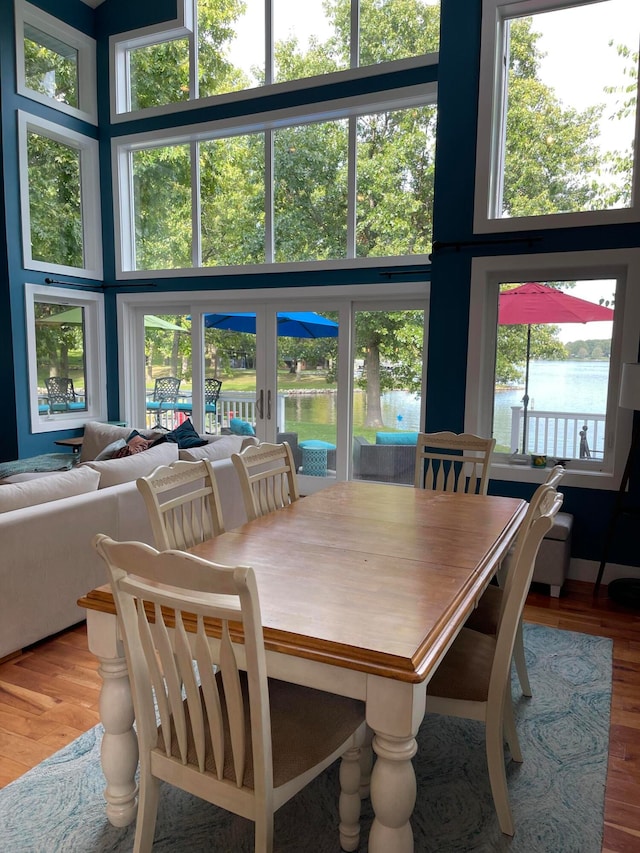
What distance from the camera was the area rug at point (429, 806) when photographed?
1.80 m

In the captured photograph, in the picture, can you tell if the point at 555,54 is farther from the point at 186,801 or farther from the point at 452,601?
the point at 186,801

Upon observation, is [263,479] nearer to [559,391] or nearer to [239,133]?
[559,391]

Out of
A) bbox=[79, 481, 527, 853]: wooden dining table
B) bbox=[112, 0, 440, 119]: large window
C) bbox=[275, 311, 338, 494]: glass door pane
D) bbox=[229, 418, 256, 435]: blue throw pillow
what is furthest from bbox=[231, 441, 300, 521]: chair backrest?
bbox=[112, 0, 440, 119]: large window

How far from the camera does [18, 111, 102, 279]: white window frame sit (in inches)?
232

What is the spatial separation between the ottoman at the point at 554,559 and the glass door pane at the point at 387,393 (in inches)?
72.9

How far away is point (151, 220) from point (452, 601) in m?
6.26

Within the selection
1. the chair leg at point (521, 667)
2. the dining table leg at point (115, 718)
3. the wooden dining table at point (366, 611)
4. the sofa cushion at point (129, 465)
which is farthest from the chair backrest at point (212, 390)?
the dining table leg at point (115, 718)

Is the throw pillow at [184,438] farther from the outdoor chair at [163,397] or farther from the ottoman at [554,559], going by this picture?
the ottoman at [554,559]

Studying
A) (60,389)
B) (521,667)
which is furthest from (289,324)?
(521,667)

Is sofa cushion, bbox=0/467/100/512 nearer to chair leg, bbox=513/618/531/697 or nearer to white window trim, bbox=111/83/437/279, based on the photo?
chair leg, bbox=513/618/531/697

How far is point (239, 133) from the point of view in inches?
240

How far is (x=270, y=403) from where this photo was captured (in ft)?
20.3

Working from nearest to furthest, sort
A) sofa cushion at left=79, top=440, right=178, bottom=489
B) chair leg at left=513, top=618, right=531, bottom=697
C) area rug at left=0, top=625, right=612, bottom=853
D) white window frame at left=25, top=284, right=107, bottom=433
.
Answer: area rug at left=0, top=625, right=612, bottom=853
chair leg at left=513, top=618, right=531, bottom=697
sofa cushion at left=79, top=440, right=178, bottom=489
white window frame at left=25, top=284, right=107, bottom=433

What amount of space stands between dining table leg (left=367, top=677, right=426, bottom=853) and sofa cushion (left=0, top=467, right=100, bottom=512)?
2168mm
